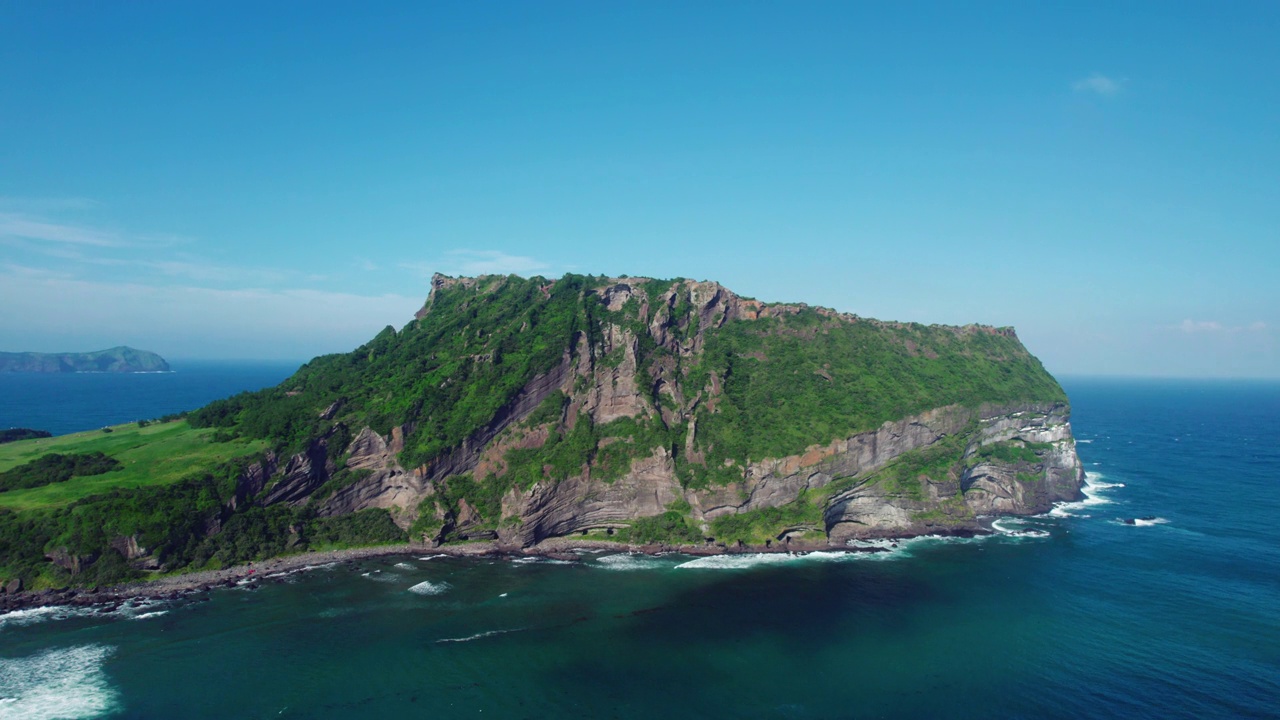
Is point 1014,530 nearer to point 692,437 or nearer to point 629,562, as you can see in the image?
point 692,437

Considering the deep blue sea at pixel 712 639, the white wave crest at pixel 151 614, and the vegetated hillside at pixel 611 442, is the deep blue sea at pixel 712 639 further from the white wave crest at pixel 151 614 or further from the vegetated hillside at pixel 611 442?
the vegetated hillside at pixel 611 442

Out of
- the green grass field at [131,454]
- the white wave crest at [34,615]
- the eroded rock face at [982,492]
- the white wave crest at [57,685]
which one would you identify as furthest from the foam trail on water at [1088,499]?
the white wave crest at [34,615]

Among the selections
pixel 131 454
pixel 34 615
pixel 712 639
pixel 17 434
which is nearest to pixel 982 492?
pixel 712 639

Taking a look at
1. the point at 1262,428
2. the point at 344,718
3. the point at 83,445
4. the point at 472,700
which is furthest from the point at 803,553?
the point at 1262,428

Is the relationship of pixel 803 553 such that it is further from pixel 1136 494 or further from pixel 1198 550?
pixel 1136 494

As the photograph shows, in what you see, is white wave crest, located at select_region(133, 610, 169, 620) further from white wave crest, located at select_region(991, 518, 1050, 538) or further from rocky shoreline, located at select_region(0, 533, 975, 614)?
white wave crest, located at select_region(991, 518, 1050, 538)

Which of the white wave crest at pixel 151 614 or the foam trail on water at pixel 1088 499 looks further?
the foam trail on water at pixel 1088 499
